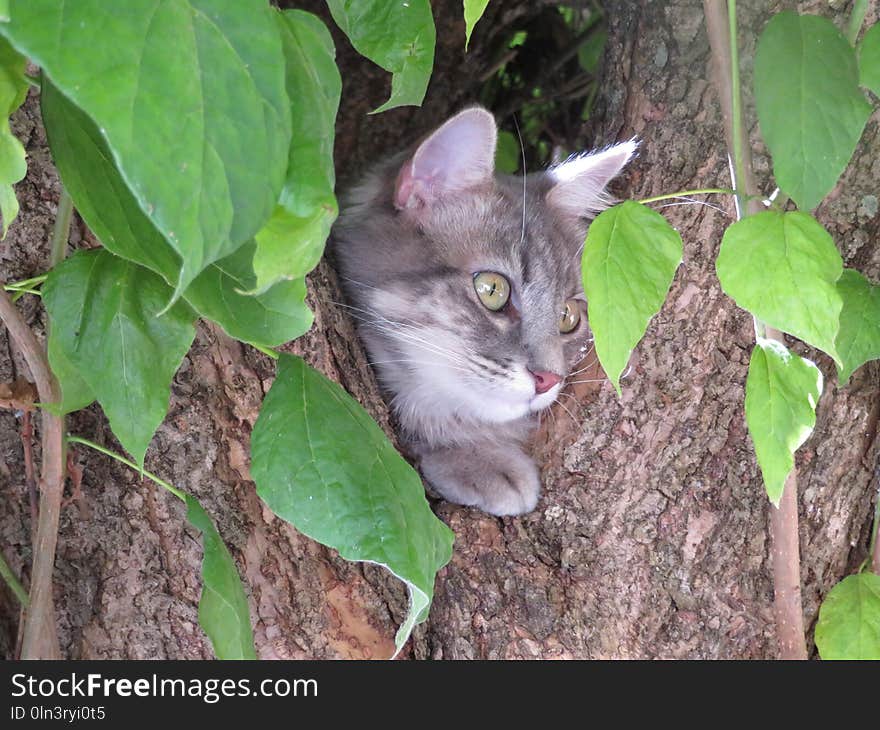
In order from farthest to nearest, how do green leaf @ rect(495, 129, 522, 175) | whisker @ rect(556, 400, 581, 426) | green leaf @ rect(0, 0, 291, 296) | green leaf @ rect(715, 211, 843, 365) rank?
1. green leaf @ rect(495, 129, 522, 175)
2. whisker @ rect(556, 400, 581, 426)
3. green leaf @ rect(715, 211, 843, 365)
4. green leaf @ rect(0, 0, 291, 296)

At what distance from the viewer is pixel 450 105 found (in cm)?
273

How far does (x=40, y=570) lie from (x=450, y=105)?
1910mm

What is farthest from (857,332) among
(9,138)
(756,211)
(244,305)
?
(9,138)

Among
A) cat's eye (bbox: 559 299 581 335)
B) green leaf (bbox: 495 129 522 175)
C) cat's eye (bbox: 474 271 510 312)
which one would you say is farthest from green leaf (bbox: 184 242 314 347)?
green leaf (bbox: 495 129 522 175)

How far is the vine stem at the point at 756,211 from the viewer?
1.11 meters

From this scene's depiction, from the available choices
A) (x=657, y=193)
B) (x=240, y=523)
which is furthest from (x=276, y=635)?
(x=657, y=193)

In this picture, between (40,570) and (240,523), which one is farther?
(240,523)

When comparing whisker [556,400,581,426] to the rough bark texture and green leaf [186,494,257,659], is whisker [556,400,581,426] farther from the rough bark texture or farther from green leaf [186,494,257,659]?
green leaf [186,494,257,659]

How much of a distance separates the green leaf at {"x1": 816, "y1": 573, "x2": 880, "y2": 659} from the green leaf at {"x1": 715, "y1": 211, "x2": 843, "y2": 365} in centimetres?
67

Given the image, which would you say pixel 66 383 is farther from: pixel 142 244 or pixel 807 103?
pixel 807 103

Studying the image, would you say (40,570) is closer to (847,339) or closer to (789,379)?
(789,379)

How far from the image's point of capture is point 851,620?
1.43 m

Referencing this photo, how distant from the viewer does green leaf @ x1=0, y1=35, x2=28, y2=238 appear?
0.76 m

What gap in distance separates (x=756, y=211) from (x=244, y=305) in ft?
2.23
